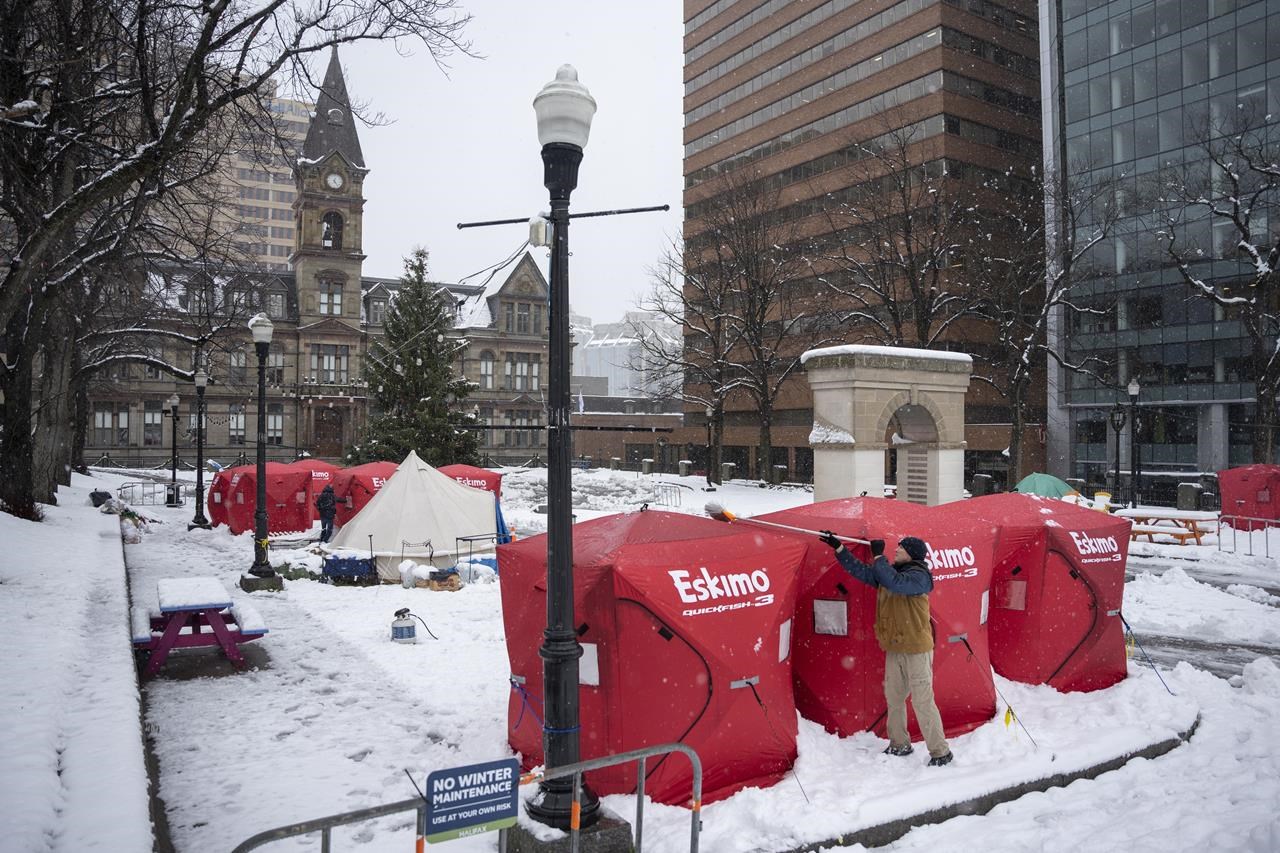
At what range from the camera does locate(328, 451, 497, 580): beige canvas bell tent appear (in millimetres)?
17406

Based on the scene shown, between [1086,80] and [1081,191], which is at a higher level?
[1086,80]

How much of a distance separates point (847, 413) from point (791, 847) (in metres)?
16.0

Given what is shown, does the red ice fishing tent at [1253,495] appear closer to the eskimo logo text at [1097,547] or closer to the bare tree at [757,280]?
the eskimo logo text at [1097,547]

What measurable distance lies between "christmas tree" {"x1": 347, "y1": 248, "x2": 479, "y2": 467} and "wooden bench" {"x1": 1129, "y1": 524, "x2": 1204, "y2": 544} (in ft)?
82.5

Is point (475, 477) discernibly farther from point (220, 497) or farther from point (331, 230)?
point (331, 230)

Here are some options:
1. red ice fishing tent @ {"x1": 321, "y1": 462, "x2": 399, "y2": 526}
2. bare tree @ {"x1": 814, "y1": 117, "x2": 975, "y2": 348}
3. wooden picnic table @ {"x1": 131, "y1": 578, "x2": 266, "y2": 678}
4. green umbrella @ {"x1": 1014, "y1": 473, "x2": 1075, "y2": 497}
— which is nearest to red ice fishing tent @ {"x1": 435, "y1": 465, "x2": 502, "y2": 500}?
red ice fishing tent @ {"x1": 321, "y1": 462, "x2": 399, "y2": 526}

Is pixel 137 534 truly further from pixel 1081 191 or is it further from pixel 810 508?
pixel 1081 191

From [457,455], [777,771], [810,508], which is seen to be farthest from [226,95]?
[457,455]

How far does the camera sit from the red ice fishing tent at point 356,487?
22.7m

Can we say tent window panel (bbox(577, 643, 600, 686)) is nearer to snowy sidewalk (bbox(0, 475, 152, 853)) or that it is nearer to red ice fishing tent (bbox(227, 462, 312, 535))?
snowy sidewalk (bbox(0, 475, 152, 853))

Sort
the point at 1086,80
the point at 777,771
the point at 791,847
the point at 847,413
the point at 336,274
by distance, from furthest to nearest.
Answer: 1. the point at 336,274
2. the point at 1086,80
3. the point at 847,413
4. the point at 777,771
5. the point at 791,847

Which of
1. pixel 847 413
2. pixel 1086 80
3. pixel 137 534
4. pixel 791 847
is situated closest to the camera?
pixel 791 847

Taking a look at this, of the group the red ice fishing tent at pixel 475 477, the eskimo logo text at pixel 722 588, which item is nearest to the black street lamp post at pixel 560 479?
the eskimo logo text at pixel 722 588

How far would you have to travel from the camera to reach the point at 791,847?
5.65 meters
